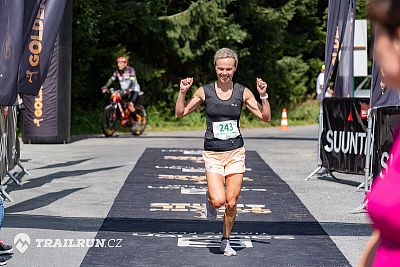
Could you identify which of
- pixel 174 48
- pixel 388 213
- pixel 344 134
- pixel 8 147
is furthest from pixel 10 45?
pixel 174 48

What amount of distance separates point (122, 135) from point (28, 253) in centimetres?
1665

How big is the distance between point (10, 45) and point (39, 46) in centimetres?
144

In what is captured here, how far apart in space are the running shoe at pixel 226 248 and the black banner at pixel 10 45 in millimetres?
2649

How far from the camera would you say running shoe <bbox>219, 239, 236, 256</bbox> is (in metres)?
8.05

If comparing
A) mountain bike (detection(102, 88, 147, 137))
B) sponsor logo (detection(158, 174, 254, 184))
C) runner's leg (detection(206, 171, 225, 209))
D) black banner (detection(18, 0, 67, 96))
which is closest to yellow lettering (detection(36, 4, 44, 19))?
black banner (detection(18, 0, 67, 96))

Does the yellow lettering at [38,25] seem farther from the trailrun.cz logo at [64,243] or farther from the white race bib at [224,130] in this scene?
the white race bib at [224,130]

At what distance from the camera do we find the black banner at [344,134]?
Answer: 1329cm

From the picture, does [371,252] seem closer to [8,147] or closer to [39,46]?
[39,46]

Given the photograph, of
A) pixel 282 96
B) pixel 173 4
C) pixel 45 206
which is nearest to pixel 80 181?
pixel 45 206

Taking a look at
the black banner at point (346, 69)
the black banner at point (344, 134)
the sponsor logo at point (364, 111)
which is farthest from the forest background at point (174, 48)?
the sponsor logo at point (364, 111)

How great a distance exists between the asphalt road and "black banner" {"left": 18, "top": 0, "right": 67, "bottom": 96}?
4.91ft

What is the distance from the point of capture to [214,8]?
31328 mm

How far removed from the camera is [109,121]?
77.5 ft

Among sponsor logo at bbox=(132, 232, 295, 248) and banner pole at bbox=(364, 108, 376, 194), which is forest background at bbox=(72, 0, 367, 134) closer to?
banner pole at bbox=(364, 108, 376, 194)
